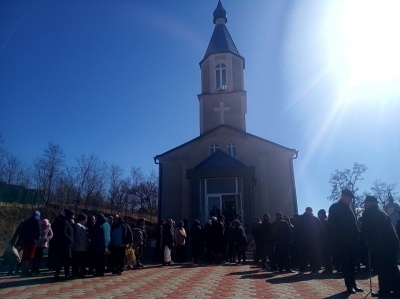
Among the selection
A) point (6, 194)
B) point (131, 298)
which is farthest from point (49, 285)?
point (6, 194)

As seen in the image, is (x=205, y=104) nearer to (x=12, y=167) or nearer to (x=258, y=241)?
(x=258, y=241)

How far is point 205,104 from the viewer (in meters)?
27.8

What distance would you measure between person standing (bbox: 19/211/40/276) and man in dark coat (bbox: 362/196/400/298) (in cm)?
867

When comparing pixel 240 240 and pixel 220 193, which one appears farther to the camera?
pixel 220 193

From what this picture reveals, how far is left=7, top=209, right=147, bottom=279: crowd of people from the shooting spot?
9242mm

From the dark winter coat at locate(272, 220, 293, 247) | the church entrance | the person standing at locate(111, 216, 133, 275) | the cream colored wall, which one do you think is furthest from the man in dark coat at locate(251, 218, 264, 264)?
the cream colored wall

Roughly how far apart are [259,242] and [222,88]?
18.2m

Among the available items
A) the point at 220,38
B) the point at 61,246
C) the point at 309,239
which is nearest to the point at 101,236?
the point at 61,246

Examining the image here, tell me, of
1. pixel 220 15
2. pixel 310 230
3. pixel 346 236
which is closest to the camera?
pixel 346 236

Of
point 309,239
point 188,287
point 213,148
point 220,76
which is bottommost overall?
point 188,287

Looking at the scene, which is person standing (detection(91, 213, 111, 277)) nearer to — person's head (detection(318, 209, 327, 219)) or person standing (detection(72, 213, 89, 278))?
person standing (detection(72, 213, 89, 278))

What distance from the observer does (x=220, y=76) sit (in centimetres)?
2859

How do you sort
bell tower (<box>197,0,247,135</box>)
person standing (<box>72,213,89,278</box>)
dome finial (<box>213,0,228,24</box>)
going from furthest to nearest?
dome finial (<box>213,0,228,24</box>), bell tower (<box>197,0,247,135</box>), person standing (<box>72,213,89,278</box>)

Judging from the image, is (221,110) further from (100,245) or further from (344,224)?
(344,224)
